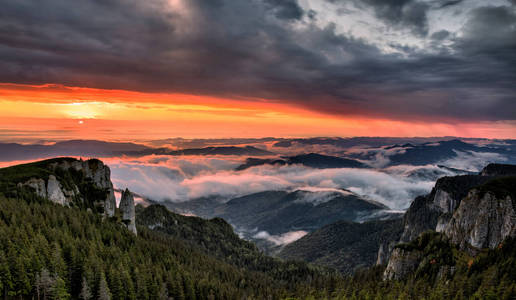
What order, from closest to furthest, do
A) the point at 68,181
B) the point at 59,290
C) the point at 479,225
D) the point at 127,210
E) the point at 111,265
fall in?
the point at 59,290
the point at 111,265
the point at 479,225
the point at 68,181
the point at 127,210

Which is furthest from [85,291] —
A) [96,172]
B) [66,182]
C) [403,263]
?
[403,263]

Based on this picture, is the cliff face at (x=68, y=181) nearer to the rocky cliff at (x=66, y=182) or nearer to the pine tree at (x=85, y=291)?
the rocky cliff at (x=66, y=182)

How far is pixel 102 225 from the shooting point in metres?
144

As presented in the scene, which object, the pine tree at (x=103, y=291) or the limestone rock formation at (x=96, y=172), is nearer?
the pine tree at (x=103, y=291)

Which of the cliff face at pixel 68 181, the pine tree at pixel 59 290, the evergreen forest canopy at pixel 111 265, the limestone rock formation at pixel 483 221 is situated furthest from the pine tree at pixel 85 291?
the limestone rock formation at pixel 483 221

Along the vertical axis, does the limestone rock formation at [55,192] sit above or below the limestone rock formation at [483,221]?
above

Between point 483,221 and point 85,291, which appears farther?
point 483,221

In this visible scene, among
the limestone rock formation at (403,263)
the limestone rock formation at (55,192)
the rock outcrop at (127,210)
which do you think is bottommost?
the limestone rock formation at (403,263)

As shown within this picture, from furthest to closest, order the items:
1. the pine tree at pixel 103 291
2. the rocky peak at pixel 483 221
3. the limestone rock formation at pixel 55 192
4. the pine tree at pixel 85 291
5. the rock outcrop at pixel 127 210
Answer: the rock outcrop at pixel 127 210, the limestone rock formation at pixel 55 192, the rocky peak at pixel 483 221, the pine tree at pixel 103 291, the pine tree at pixel 85 291

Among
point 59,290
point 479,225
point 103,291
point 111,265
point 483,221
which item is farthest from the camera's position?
point 483,221

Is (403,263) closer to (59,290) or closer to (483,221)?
(483,221)

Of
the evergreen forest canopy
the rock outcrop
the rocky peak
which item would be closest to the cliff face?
the evergreen forest canopy

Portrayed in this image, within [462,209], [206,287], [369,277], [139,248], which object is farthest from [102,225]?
[462,209]

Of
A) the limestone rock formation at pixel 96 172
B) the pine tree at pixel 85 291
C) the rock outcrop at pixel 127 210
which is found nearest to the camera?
the pine tree at pixel 85 291
